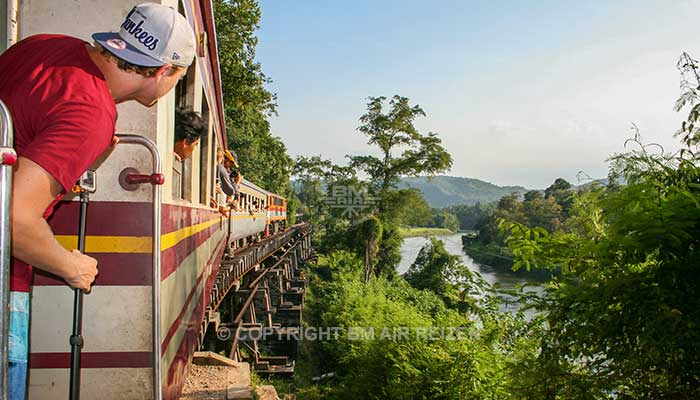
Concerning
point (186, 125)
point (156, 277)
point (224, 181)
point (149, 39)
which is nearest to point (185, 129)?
point (186, 125)

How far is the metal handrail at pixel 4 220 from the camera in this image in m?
1.08

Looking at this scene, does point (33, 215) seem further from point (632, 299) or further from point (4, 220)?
point (632, 299)

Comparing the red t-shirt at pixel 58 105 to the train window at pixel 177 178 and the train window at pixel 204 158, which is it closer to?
the train window at pixel 177 178

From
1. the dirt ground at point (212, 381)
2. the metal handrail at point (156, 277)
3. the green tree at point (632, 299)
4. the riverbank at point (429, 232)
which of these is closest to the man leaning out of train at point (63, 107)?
the metal handrail at point (156, 277)

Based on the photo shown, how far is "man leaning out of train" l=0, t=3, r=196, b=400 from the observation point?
1204 mm

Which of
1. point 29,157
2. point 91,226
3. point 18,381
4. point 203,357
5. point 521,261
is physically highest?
point 29,157

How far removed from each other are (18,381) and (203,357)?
3181 mm

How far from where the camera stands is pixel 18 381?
1485mm

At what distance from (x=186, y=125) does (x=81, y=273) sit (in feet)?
6.60

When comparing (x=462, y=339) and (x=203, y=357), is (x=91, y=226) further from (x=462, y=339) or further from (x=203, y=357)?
(x=462, y=339)

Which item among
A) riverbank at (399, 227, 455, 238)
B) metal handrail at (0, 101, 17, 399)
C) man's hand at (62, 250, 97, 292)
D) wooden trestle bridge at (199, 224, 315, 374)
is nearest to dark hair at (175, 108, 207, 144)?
man's hand at (62, 250, 97, 292)

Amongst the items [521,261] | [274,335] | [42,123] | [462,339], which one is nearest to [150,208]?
[42,123]

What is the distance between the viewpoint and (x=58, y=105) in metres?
1.28

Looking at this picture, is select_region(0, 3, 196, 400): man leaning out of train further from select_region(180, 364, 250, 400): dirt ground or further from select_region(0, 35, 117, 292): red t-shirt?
select_region(180, 364, 250, 400): dirt ground
